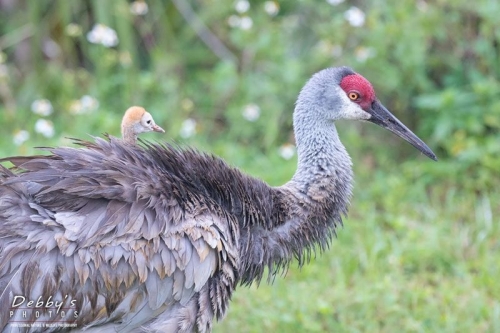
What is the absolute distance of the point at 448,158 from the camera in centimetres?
770

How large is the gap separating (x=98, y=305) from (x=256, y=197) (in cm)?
107

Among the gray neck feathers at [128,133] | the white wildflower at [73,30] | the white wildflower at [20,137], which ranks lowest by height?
the gray neck feathers at [128,133]

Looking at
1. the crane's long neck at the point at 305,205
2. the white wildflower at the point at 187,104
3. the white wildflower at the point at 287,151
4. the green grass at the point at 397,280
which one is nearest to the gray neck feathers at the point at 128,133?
the crane's long neck at the point at 305,205

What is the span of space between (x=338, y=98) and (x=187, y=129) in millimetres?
2772

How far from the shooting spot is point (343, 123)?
25.5 ft

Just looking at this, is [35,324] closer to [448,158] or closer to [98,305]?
[98,305]

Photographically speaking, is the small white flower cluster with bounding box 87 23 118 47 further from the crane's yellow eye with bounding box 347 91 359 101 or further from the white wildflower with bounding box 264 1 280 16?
the crane's yellow eye with bounding box 347 91 359 101

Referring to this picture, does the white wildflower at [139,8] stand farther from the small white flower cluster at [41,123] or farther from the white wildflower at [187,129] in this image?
the white wildflower at [187,129]

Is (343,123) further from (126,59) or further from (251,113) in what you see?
(126,59)

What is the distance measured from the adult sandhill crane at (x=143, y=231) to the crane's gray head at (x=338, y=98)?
351 millimetres

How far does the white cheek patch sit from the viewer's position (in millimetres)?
5336

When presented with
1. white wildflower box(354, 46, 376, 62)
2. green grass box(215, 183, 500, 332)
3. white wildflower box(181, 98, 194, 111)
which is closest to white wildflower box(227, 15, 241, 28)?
white wildflower box(181, 98, 194, 111)

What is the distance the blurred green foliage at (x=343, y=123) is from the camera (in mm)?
6082

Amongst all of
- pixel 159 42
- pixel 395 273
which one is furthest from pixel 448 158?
pixel 159 42
